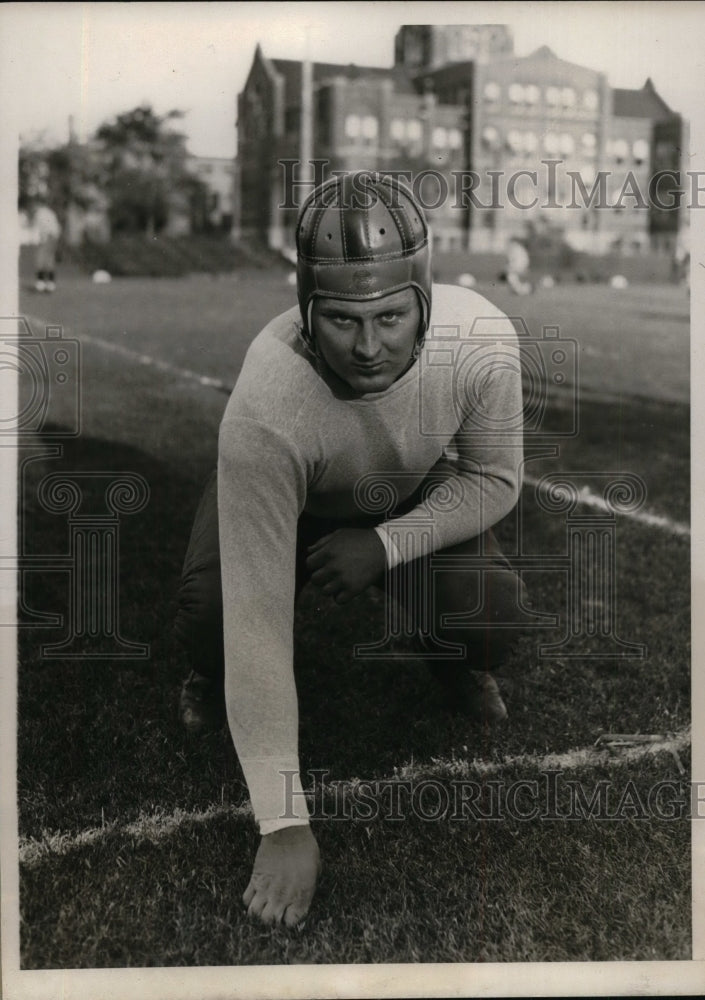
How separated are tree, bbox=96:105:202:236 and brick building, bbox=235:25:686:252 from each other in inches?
8.4

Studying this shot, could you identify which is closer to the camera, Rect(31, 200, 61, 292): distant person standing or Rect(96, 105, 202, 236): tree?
Rect(96, 105, 202, 236): tree

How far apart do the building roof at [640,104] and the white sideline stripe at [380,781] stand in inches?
68.5

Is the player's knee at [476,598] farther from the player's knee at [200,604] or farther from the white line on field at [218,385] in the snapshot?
the white line on field at [218,385]

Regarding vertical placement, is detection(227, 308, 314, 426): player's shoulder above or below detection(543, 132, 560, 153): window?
below

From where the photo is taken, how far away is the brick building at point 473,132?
9.73 ft

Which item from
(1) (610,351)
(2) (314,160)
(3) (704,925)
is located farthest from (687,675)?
(1) (610,351)

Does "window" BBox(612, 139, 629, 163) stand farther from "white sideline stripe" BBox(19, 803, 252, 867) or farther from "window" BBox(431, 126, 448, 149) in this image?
"white sideline stripe" BBox(19, 803, 252, 867)

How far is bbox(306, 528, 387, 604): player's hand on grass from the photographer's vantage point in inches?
102

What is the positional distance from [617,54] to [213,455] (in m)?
2.74

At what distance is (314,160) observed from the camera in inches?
139

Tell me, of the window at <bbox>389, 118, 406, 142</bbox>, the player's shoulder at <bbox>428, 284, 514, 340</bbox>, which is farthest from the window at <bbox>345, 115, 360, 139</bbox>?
the player's shoulder at <bbox>428, 284, 514, 340</bbox>

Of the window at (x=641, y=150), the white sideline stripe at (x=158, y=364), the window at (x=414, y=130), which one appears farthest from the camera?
the white sideline stripe at (x=158, y=364)

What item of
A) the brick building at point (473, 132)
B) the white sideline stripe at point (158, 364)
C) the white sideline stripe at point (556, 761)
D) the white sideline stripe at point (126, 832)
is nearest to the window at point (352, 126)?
the brick building at point (473, 132)

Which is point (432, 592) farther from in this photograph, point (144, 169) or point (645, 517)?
point (645, 517)
